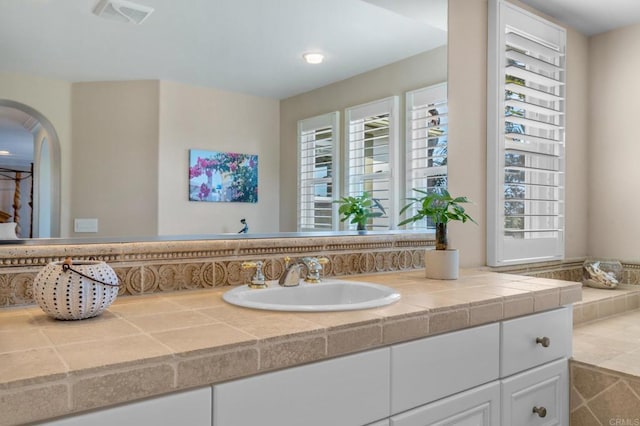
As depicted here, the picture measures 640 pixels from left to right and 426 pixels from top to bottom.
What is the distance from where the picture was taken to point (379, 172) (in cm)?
192

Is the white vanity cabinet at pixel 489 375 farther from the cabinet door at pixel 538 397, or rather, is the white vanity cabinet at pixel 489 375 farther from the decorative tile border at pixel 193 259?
the decorative tile border at pixel 193 259

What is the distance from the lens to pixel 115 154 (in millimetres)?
1240

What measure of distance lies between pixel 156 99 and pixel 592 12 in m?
2.51

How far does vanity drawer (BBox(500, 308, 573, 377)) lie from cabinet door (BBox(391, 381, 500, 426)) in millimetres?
91

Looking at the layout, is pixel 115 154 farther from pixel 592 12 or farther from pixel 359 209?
pixel 592 12

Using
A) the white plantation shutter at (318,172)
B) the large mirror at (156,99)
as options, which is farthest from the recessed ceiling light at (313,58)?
the white plantation shutter at (318,172)

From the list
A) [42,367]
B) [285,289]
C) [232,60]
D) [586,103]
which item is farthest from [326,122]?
[586,103]

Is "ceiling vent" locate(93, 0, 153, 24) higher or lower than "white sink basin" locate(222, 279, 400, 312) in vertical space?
higher

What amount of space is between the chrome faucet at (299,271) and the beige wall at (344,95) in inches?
6.2

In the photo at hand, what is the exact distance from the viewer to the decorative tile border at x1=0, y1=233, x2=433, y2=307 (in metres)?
1.19

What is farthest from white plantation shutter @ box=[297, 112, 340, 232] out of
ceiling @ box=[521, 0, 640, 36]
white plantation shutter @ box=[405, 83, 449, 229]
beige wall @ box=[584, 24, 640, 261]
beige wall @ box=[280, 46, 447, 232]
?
beige wall @ box=[584, 24, 640, 261]

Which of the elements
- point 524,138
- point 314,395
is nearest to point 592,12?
point 524,138

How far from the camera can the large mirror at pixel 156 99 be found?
117 cm

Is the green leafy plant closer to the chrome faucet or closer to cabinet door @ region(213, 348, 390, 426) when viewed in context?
the chrome faucet
